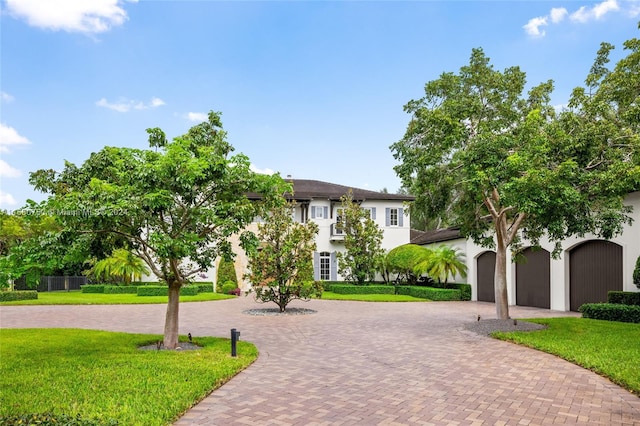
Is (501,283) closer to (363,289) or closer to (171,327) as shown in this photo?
(171,327)

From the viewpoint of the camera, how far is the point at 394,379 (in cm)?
723

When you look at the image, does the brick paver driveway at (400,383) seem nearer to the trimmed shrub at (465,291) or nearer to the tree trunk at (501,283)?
the tree trunk at (501,283)

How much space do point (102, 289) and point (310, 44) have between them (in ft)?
69.9

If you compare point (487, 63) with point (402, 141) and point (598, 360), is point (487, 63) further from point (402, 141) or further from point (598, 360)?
point (598, 360)

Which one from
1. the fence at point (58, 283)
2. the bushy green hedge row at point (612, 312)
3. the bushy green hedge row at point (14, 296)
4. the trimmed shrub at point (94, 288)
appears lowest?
Result: the fence at point (58, 283)

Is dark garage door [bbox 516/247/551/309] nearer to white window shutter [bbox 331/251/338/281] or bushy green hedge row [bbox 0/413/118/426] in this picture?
white window shutter [bbox 331/251/338/281]

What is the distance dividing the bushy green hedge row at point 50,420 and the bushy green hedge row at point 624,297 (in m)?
15.4

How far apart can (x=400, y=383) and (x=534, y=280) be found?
50.2 feet

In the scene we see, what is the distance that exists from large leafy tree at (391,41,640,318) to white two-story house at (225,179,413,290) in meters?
16.4

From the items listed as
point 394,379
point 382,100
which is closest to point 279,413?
point 394,379

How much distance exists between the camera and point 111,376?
23.1 ft

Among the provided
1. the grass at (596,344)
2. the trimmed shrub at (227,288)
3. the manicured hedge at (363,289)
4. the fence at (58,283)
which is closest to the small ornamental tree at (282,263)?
the grass at (596,344)

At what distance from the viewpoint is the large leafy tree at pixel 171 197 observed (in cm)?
806

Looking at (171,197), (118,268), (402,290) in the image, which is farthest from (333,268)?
(171,197)
